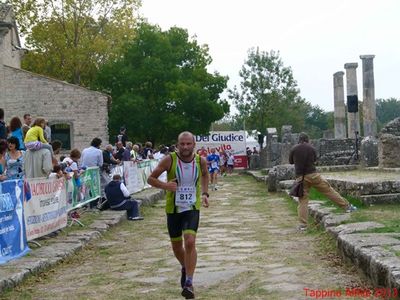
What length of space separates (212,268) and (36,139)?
201 inches

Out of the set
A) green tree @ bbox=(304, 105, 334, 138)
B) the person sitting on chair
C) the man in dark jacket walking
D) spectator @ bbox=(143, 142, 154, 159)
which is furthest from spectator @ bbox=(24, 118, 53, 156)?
green tree @ bbox=(304, 105, 334, 138)

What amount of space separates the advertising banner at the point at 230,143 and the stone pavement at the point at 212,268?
1322 inches

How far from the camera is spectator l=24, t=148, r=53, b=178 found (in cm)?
1173

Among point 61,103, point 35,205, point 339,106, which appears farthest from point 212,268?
point 339,106

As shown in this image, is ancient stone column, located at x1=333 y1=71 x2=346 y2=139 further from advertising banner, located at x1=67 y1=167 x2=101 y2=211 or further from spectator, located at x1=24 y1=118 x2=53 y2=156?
spectator, located at x1=24 y1=118 x2=53 y2=156

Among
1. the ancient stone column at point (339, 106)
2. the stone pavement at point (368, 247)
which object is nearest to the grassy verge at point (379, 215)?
the stone pavement at point (368, 247)

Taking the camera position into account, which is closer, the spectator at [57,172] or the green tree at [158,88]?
the spectator at [57,172]

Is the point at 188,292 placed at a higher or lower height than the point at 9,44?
lower

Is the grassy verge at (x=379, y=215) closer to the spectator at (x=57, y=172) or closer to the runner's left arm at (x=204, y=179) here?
the runner's left arm at (x=204, y=179)

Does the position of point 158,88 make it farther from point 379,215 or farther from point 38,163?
point 379,215

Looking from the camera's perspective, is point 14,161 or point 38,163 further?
point 38,163

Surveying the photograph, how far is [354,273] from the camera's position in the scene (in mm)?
7715

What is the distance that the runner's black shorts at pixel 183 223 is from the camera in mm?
7257

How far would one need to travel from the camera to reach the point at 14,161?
1140 centimetres
